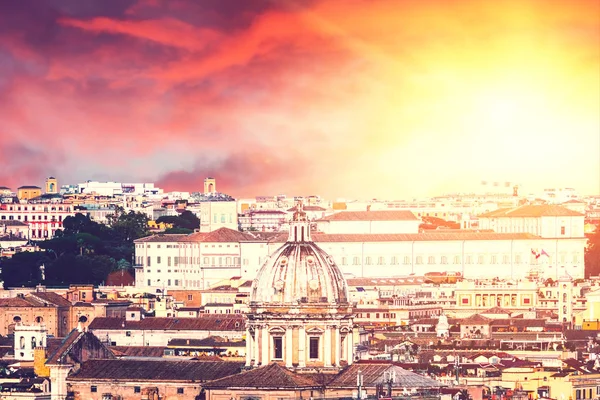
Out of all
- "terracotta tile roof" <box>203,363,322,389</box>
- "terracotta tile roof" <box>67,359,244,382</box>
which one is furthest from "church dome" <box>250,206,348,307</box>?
"terracotta tile roof" <box>203,363,322,389</box>

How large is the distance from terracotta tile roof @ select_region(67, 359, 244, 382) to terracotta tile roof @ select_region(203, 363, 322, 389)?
2.28m

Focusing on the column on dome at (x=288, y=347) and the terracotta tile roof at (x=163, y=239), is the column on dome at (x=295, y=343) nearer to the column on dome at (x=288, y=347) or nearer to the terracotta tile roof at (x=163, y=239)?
the column on dome at (x=288, y=347)

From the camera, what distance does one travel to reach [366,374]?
178 ft

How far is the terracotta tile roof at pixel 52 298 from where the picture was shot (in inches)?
3514

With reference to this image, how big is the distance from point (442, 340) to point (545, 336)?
112 inches

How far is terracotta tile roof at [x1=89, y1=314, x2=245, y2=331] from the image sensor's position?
255 feet

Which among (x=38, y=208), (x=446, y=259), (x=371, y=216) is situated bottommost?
(x=446, y=259)

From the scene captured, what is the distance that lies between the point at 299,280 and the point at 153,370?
3.87 m

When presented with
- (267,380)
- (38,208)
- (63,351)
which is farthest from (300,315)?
(38,208)

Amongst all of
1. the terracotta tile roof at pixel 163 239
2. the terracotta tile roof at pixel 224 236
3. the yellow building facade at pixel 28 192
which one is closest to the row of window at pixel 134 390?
the terracotta tile roof at pixel 224 236

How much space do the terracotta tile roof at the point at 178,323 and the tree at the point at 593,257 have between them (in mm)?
33912

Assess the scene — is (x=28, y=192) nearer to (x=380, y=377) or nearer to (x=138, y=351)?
(x=138, y=351)

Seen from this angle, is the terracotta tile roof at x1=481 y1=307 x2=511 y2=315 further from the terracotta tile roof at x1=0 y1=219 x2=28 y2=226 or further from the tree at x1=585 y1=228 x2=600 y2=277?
the terracotta tile roof at x1=0 y1=219 x2=28 y2=226

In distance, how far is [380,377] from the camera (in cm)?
5397
